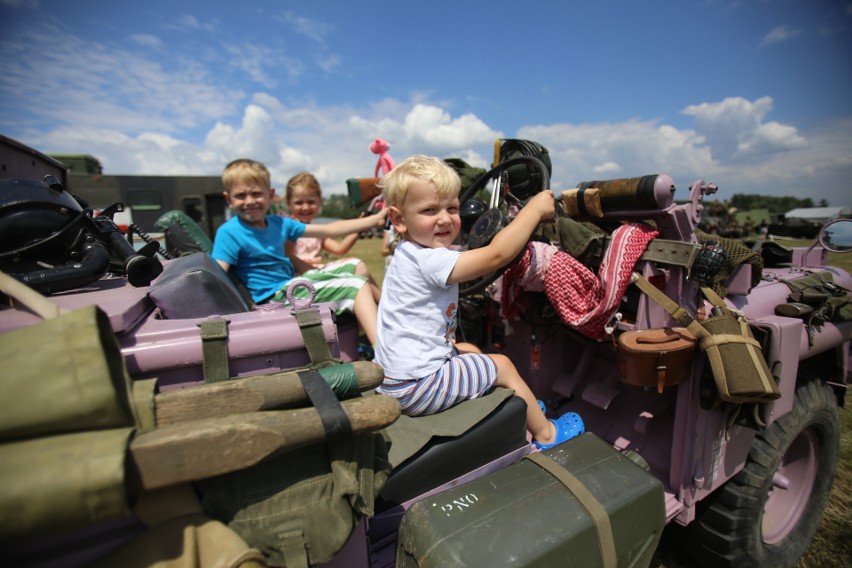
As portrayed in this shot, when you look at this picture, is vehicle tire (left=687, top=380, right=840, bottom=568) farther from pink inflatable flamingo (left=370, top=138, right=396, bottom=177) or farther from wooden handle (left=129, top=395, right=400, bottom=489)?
pink inflatable flamingo (left=370, top=138, right=396, bottom=177)

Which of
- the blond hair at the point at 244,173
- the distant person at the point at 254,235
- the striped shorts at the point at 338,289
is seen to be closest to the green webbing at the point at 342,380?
the striped shorts at the point at 338,289

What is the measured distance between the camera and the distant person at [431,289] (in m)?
1.48

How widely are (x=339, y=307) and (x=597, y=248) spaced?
1.29 meters

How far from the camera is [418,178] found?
151 centimetres

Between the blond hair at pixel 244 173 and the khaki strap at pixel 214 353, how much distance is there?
1.72 m

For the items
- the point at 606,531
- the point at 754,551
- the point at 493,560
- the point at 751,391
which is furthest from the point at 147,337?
the point at 754,551

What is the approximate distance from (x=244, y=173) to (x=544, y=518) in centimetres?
232

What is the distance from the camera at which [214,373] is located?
3.22 ft

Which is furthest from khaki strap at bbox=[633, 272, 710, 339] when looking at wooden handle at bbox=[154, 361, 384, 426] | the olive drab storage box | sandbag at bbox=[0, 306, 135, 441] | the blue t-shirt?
the blue t-shirt

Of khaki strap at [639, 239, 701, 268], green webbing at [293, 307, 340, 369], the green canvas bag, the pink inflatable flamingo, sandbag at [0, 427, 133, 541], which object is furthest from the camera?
the pink inflatable flamingo

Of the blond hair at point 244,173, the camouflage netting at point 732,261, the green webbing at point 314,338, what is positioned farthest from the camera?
the blond hair at point 244,173

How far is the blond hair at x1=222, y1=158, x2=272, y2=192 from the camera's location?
8.11 feet

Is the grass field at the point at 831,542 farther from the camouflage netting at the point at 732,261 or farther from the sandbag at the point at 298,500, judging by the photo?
the sandbag at the point at 298,500

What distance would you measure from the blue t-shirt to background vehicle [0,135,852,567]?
667 millimetres
